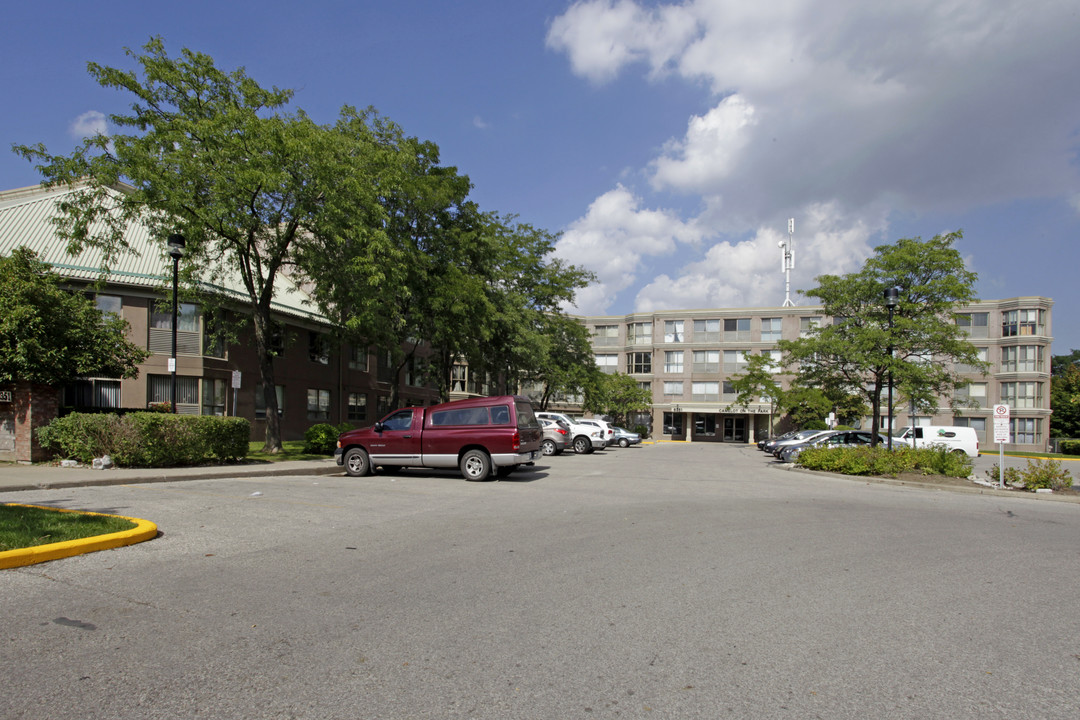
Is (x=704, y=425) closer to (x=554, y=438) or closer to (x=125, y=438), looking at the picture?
(x=554, y=438)

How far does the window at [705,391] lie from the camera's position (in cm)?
6412

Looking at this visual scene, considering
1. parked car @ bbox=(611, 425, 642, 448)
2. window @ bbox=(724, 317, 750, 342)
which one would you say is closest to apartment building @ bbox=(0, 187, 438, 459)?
parked car @ bbox=(611, 425, 642, 448)

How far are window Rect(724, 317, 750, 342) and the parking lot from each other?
55806 mm

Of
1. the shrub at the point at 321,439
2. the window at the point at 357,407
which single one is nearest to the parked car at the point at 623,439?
the window at the point at 357,407

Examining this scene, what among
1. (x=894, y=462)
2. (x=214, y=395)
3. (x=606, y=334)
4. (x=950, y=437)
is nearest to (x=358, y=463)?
(x=214, y=395)

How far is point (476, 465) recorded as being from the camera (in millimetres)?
15500

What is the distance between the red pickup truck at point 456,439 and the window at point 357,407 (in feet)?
67.0

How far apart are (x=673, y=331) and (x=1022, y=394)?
97.5 ft

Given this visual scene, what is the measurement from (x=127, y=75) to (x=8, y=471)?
11.3 meters

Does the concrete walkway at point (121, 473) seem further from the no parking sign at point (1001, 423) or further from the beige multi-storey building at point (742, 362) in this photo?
the beige multi-storey building at point (742, 362)

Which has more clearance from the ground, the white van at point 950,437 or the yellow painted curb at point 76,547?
the yellow painted curb at point 76,547

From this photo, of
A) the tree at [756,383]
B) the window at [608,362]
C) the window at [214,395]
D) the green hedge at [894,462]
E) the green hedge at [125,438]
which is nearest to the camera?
the green hedge at [125,438]

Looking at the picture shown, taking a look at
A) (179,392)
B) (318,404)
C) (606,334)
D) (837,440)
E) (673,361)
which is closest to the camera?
(179,392)

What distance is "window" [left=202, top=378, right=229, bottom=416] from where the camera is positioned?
26203mm
